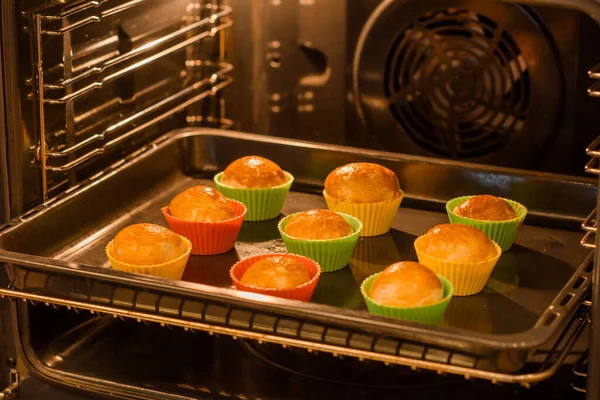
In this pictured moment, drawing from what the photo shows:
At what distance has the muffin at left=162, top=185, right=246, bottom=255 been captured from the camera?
6.13 feet

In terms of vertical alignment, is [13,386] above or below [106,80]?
below

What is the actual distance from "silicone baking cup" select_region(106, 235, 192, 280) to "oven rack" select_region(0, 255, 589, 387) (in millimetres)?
132

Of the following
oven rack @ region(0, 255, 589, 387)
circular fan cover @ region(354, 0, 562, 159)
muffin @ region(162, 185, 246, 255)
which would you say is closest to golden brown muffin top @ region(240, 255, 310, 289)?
oven rack @ region(0, 255, 589, 387)

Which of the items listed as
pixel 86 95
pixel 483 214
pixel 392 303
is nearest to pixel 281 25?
pixel 86 95

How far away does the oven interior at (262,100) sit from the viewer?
177 centimetres

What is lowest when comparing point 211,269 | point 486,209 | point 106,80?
point 211,269

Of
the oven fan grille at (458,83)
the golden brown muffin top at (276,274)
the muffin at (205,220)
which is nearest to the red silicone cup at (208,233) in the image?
the muffin at (205,220)

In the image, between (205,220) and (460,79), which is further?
(460,79)

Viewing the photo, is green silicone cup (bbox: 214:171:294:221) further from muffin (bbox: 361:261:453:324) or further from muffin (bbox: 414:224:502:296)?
muffin (bbox: 361:261:453:324)

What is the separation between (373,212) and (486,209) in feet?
0.67

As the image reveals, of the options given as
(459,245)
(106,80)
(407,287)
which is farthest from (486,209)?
(106,80)

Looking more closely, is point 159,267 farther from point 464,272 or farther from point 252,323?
point 464,272

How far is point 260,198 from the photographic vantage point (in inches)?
79.7

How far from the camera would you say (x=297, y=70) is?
2.18 m
